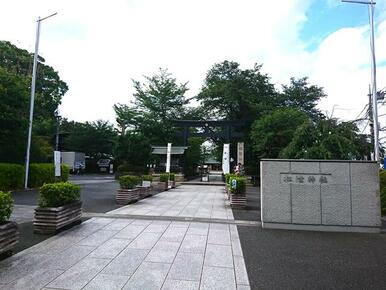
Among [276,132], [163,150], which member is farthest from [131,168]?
[276,132]

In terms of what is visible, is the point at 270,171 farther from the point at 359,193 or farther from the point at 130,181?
the point at 130,181

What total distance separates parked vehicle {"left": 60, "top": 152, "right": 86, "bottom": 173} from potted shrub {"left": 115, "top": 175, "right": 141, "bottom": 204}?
27843 mm

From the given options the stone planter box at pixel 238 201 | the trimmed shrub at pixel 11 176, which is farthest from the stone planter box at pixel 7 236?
the trimmed shrub at pixel 11 176

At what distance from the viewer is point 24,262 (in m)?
4.71

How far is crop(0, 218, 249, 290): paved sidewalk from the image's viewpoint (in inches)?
160

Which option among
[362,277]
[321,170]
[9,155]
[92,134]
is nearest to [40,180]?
[9,155]

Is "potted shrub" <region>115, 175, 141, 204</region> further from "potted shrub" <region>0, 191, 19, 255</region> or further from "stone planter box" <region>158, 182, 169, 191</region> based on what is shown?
"stone planter box" <region>158, 182, 169, 191</region>

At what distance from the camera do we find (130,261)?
4.95m

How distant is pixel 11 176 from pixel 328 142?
16.2m

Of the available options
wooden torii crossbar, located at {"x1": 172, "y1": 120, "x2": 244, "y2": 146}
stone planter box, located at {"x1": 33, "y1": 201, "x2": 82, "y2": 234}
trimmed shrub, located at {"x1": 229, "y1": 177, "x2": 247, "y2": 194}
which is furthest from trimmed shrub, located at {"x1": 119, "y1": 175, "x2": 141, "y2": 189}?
wooden torii crossbar, located at {"x1": 172, "y1": 120, "x2": 244, "y2": 146}

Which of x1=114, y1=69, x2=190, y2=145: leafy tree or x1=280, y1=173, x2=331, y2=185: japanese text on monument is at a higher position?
x1=114, y1=69, x2=190, y2=145: leafy tree

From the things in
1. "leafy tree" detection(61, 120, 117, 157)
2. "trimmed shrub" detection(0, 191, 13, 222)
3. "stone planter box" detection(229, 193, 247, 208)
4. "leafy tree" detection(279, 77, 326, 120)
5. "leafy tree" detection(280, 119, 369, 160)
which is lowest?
"stone planter box" detection(229, 193, 247, 208)

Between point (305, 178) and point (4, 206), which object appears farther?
point (305, 178)

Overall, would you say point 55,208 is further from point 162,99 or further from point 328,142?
point 162,99
